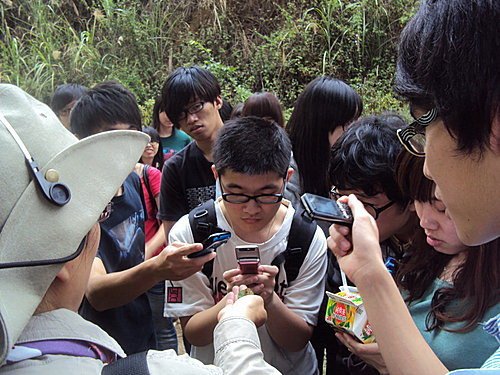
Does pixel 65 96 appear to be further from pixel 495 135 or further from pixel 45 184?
pixel 495 135

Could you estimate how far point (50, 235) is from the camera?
107 centimetres

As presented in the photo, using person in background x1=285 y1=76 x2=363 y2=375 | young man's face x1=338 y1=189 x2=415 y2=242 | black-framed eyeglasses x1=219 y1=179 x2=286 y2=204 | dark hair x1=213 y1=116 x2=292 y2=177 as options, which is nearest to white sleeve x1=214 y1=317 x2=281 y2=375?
black-framed eyeglasses x1=219 y1=179 x2=286 y2=204

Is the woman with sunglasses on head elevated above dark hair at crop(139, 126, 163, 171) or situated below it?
above

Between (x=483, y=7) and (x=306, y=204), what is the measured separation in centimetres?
101

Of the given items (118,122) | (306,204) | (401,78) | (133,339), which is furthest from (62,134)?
(118,122)

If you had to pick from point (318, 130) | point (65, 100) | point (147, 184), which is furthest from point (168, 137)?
point (318, 130)

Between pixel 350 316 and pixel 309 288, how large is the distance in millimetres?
407

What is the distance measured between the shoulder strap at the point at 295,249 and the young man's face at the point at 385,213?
0.95ft

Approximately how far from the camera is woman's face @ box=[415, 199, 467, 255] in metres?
1.82

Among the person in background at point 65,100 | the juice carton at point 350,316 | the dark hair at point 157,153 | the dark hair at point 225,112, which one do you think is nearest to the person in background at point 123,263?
the juice carton at point 350,316

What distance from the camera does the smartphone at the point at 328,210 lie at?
176 centimetres

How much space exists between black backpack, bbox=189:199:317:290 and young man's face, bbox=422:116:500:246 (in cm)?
117

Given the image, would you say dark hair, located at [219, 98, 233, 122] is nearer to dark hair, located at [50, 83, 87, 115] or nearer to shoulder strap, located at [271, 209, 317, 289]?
dark hair, located at [50, 83, 87, 115]

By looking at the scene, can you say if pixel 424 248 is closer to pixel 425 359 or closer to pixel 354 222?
pixel 354 222
